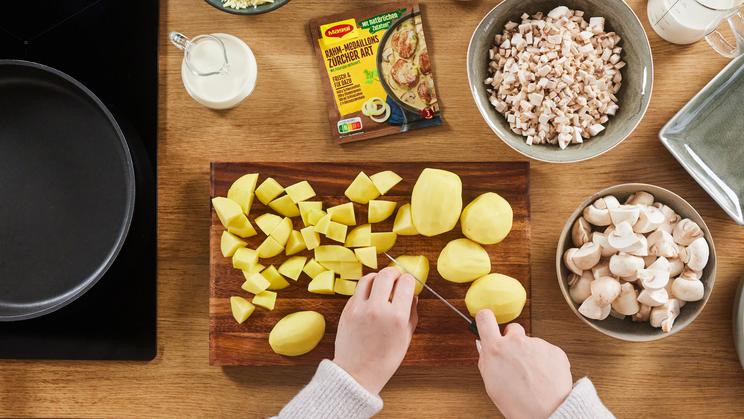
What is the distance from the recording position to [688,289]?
96 centimetres

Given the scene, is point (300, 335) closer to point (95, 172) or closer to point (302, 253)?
point (302, 253)

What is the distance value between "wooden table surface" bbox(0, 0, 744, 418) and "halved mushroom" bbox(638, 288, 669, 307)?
0.46 ft

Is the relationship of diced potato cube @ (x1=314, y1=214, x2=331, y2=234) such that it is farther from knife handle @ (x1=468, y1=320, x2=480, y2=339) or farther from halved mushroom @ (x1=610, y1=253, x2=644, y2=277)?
halved mushroom @ (x1=610, y1=253, x2=644, y2=277)

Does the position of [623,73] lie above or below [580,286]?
above

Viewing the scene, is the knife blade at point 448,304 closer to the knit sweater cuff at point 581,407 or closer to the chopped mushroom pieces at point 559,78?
the knit sweater cuff at point 581,407

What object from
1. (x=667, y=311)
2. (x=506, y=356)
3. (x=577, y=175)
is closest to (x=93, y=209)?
(x=506, y=356)

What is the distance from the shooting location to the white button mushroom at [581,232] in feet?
3.27

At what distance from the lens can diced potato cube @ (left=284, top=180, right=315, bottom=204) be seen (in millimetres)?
1027

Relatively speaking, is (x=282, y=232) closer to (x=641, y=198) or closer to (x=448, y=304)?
(x=448, y=304)

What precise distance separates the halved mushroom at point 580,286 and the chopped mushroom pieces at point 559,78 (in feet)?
0.75

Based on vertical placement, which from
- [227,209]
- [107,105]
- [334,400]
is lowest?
[334,400]

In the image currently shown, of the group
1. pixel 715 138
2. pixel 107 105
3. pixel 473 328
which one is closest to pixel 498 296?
pixel 473 328

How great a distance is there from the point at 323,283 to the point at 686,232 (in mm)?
631

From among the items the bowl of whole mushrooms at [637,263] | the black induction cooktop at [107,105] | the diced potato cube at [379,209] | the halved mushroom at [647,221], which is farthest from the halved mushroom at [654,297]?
the black induction cooktop at [107,105]
